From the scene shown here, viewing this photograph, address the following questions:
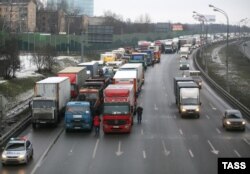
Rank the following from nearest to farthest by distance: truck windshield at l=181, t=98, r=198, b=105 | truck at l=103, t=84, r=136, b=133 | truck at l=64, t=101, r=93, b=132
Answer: truck at l=103, t=84, r=136, b=133
truck at l=64, t=101, r=93, b=132
truck windshield at l=181, t=98, r=198, b=105

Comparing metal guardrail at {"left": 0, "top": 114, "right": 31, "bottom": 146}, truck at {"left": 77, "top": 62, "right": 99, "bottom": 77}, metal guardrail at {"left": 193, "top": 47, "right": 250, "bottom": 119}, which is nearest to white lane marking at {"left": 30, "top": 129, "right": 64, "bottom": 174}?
metal guardrail at {"left": 0, "top": 114, "right": 31, "bottom": 146}

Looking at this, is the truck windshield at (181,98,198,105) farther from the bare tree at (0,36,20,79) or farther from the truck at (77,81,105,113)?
the bare tree at (0,36,20,79)

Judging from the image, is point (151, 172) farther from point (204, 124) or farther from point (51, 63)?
point (51, 63)

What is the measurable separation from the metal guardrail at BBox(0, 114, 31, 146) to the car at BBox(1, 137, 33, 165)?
4.57m

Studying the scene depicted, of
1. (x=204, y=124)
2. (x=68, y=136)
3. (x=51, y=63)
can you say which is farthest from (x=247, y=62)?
(x=68, y=136)

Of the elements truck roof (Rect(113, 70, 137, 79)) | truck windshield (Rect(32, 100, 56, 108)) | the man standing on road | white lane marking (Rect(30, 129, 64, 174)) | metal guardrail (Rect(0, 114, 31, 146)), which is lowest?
white lane marking (Rect(30, 129, 64, 174))

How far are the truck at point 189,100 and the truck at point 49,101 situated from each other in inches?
393

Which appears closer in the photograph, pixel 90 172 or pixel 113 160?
pixel 90 172

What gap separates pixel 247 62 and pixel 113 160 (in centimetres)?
8956

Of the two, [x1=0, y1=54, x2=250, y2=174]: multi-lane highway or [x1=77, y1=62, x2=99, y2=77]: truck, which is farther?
[x1=77, y1=62, x2=99, y2=77]: truck

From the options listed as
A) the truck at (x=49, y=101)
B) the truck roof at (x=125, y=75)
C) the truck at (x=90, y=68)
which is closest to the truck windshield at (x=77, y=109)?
the truck at (x=49, y=101)

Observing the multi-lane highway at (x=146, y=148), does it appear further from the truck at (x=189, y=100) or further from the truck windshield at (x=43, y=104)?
the truck windshield at (x=43, y=104)

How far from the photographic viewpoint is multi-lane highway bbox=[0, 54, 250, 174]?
29.4 meters

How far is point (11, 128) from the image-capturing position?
3847 centimetres
